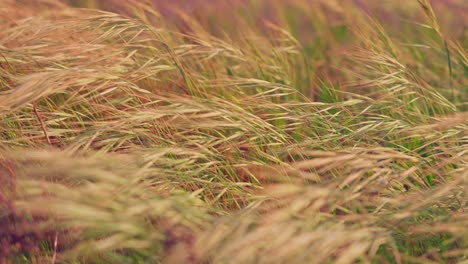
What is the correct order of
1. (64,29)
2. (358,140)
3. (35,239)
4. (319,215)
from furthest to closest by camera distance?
(64,29) → (358,140) → (35,239) → (319,215)

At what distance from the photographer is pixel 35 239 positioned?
5.06 feet

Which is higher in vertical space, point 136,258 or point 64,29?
point 64,29

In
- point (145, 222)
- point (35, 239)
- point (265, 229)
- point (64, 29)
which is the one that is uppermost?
point (64, 29)

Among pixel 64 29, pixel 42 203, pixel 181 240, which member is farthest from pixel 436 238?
pixel 64 29

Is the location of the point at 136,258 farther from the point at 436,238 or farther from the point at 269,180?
the point at 436,238

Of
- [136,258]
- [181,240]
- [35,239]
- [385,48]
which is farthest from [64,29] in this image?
[385,48]

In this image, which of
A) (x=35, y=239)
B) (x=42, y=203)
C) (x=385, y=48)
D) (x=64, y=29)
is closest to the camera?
(x=42, y=203)

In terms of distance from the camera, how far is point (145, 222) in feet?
4.63

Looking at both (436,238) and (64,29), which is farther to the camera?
(64,29)

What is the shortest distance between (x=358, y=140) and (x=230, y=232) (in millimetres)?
621

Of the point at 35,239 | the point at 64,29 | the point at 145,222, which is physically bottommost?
the point at 35,239

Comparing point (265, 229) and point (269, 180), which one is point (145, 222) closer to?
point (265, 229)

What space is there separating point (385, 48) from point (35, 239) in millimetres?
1398

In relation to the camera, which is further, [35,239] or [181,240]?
[35,239]
